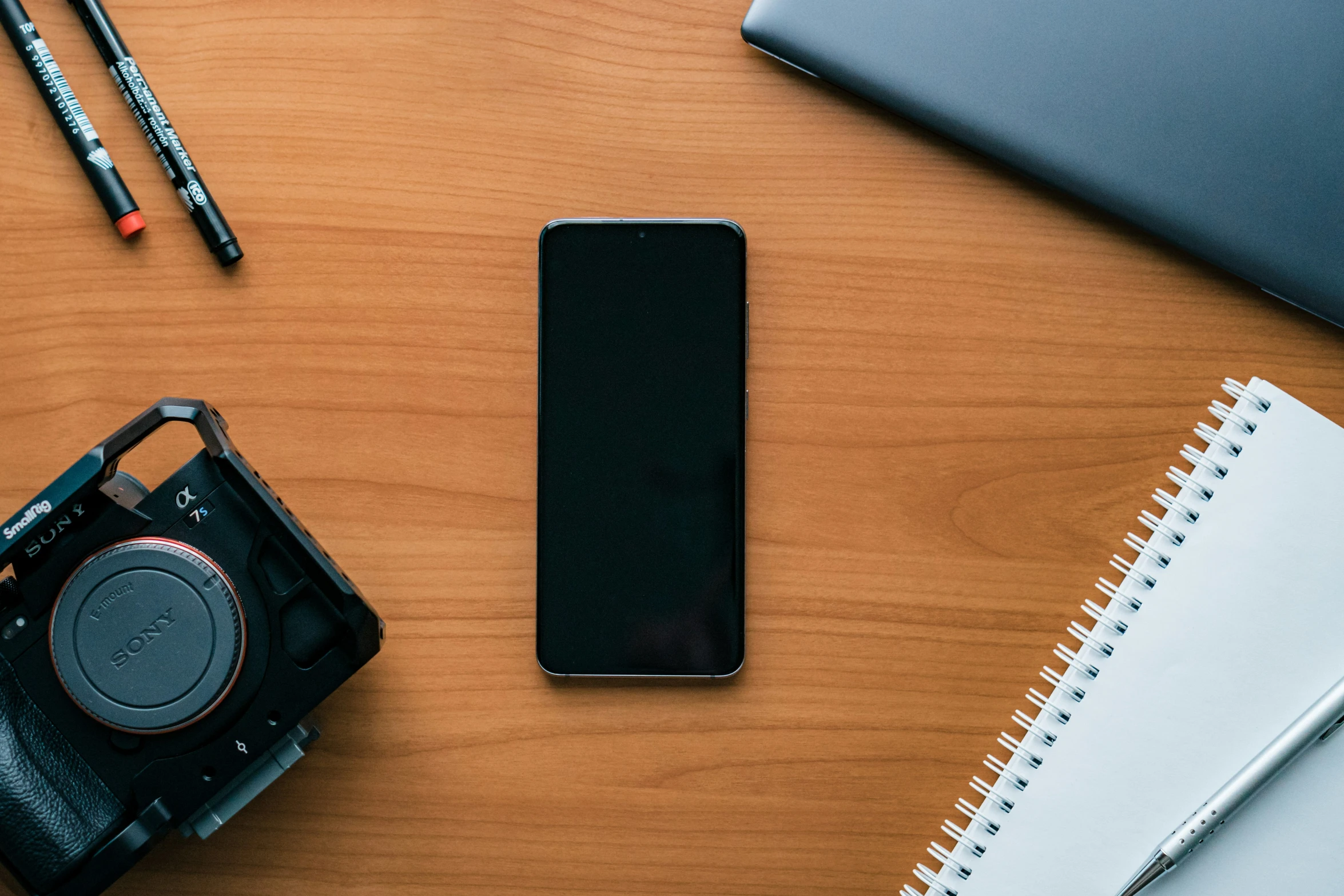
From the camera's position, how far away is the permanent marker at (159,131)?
0.61 metres

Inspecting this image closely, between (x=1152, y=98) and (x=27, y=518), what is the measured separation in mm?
695

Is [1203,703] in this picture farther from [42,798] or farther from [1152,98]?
[42,798]

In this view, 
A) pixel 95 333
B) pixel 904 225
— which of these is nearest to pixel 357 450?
pixel 95 333

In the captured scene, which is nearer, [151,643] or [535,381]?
[151,643]

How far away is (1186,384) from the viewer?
2.03ft

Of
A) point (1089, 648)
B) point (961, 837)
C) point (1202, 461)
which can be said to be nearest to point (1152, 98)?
point (1202, 461)

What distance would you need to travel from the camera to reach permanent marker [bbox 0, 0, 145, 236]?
602mm

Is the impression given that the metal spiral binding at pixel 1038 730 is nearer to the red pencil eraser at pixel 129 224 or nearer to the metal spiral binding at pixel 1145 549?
the metal spiral binding at pixel 1145 549

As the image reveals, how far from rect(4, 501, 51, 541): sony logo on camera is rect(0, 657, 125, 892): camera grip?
7cm

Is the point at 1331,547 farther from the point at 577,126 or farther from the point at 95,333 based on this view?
the point at 95,333

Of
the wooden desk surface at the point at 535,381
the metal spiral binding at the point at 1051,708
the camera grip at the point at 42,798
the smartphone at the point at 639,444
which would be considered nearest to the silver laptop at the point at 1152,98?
the wooden desk surface at the point at 535,381

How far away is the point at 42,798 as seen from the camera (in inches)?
19.3

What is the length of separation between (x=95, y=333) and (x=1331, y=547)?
2.66 ft

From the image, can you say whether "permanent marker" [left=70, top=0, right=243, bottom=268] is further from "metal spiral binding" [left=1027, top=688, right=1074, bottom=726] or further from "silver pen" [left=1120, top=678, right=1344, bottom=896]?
"silver pen" [left=1120, top=678, right=1344, bottom=896]
